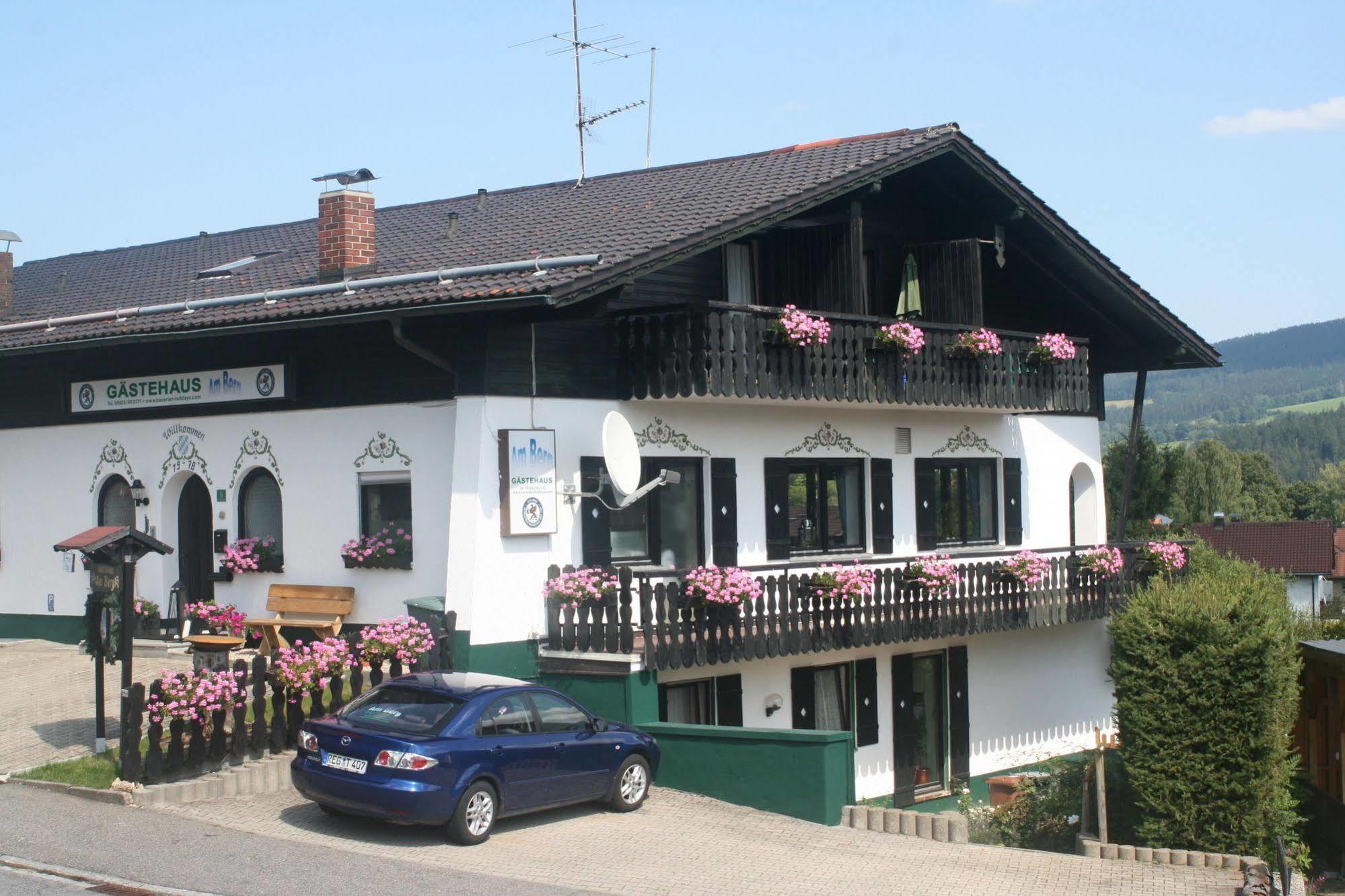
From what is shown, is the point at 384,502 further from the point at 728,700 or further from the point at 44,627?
the point at 44,627

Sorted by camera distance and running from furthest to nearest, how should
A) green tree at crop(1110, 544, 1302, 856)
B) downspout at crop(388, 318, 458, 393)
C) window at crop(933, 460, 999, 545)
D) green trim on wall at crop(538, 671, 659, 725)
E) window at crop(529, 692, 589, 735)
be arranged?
1. window at crop(933, 460, 999, 545)
2. downspout at crop(388, 318, 458, 393)
3. green trim on wall at crop(538, 671, 659, 725)
4. green tree at crop(1110, 544, 1302, 856)
5. window at crop(529, 692, 589, 735)

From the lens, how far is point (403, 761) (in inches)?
477

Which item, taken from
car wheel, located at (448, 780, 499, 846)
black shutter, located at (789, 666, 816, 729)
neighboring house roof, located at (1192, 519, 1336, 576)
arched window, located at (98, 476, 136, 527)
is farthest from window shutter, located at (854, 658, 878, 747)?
neighboring house roof, located at (1192, 519, 1336, 576)

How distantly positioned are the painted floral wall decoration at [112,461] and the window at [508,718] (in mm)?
9148

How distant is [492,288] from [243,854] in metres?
6.53

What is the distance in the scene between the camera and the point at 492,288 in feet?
52.4

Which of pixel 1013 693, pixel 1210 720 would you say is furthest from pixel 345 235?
pixel 1013 693

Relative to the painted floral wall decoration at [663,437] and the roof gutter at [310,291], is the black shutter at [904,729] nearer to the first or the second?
the painted floral wall decoration at [663,437]

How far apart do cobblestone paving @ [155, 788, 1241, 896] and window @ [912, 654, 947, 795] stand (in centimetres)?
777

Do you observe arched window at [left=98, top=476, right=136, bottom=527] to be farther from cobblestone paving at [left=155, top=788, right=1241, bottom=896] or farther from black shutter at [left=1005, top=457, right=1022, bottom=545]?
black shutter at [left=1005, top=457, right=1022, bottom=545]

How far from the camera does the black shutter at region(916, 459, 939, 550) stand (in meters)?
22.7

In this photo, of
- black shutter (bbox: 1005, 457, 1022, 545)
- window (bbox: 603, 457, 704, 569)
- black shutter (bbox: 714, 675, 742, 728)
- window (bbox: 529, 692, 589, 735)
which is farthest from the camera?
black shutter (bbox: 1005, 457, 1022, 545)

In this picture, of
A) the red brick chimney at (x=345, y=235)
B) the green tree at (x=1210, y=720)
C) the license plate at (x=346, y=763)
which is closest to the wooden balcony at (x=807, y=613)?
the green tree at (x=1210, y=720)

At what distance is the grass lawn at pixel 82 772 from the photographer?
1362 centimetres
